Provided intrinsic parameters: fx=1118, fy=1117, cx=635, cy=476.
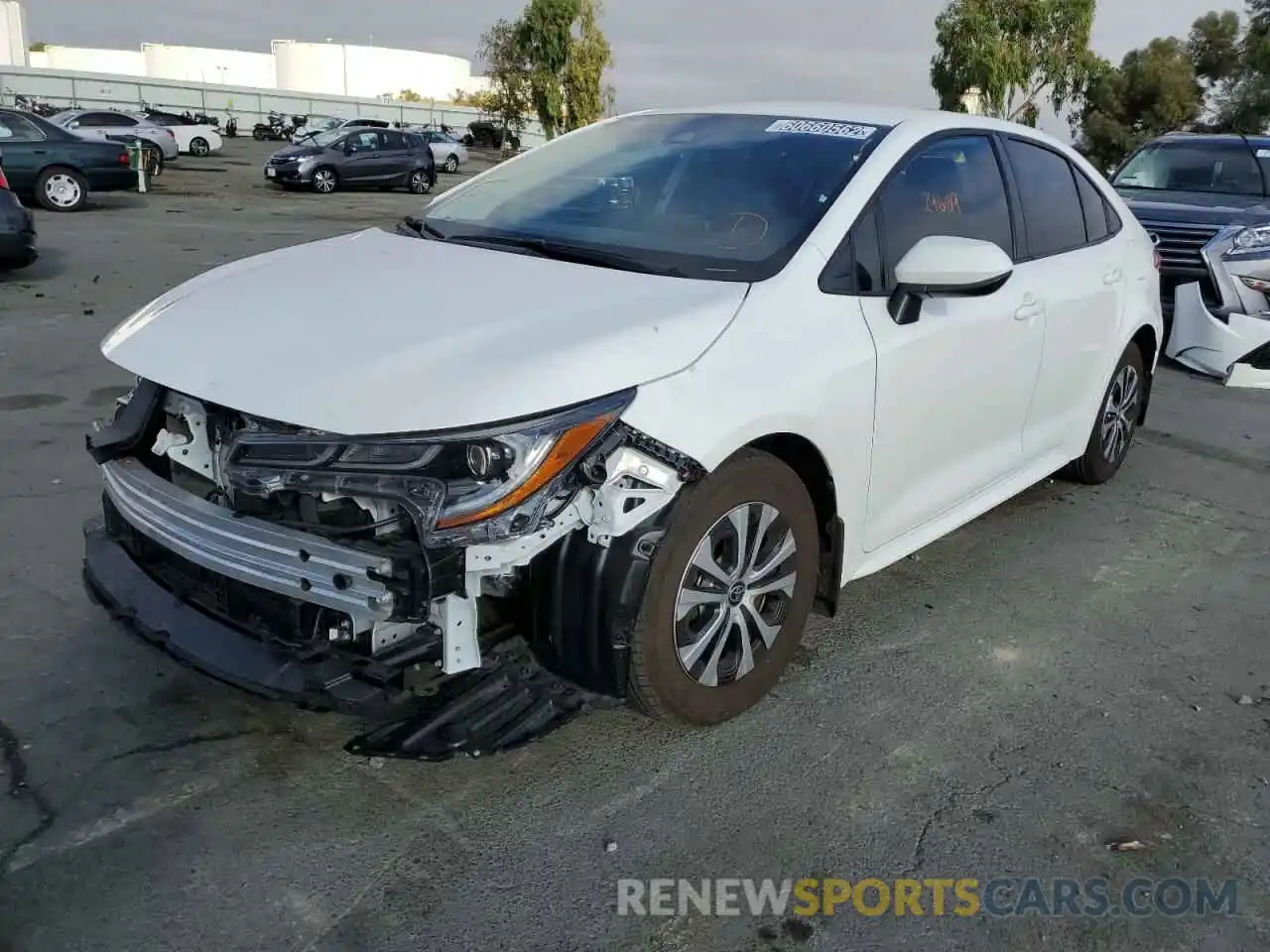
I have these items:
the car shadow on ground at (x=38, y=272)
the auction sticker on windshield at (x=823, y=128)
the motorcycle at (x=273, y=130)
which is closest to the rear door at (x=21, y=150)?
the car shadow on ground at (x=38, y=272)

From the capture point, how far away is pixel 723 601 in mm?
3137

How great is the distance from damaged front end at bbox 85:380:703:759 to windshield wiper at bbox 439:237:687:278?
0.78m

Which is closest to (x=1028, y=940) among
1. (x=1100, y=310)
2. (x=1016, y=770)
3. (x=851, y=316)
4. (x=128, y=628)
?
(x=1016, y=770)

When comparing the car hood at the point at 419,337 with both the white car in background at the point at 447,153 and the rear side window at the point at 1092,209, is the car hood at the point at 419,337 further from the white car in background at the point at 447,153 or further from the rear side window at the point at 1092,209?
the white car in background at the point at 447,153

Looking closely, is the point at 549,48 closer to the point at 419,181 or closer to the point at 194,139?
the point at 194,139

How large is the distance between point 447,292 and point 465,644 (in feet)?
3.53

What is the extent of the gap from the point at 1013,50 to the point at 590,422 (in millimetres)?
38105

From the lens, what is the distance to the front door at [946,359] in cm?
359

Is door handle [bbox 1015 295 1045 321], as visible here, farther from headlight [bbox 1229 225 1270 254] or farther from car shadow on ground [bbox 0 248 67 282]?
car shadow on ground [bbox 0 248 67 282]

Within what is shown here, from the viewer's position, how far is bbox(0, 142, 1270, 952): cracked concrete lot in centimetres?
256

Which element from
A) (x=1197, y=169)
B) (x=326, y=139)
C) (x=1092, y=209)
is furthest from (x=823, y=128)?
(x=326, y=139)

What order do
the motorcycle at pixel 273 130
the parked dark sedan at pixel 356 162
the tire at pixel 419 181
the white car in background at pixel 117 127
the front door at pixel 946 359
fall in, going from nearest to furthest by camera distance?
the front door at pixel 946 359
the parked dark sedan at pixel 356 162
the tire at pixel 419 181
the white car in background at pixel 117 127
the motorcycle at pixel 273 130

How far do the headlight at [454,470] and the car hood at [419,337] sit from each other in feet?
0.20

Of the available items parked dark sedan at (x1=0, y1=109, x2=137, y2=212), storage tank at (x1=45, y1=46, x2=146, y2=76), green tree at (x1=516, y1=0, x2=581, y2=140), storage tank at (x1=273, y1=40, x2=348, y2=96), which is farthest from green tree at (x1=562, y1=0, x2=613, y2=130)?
storage tank at (x1=45, y1=46, x2=146, y2=76)
